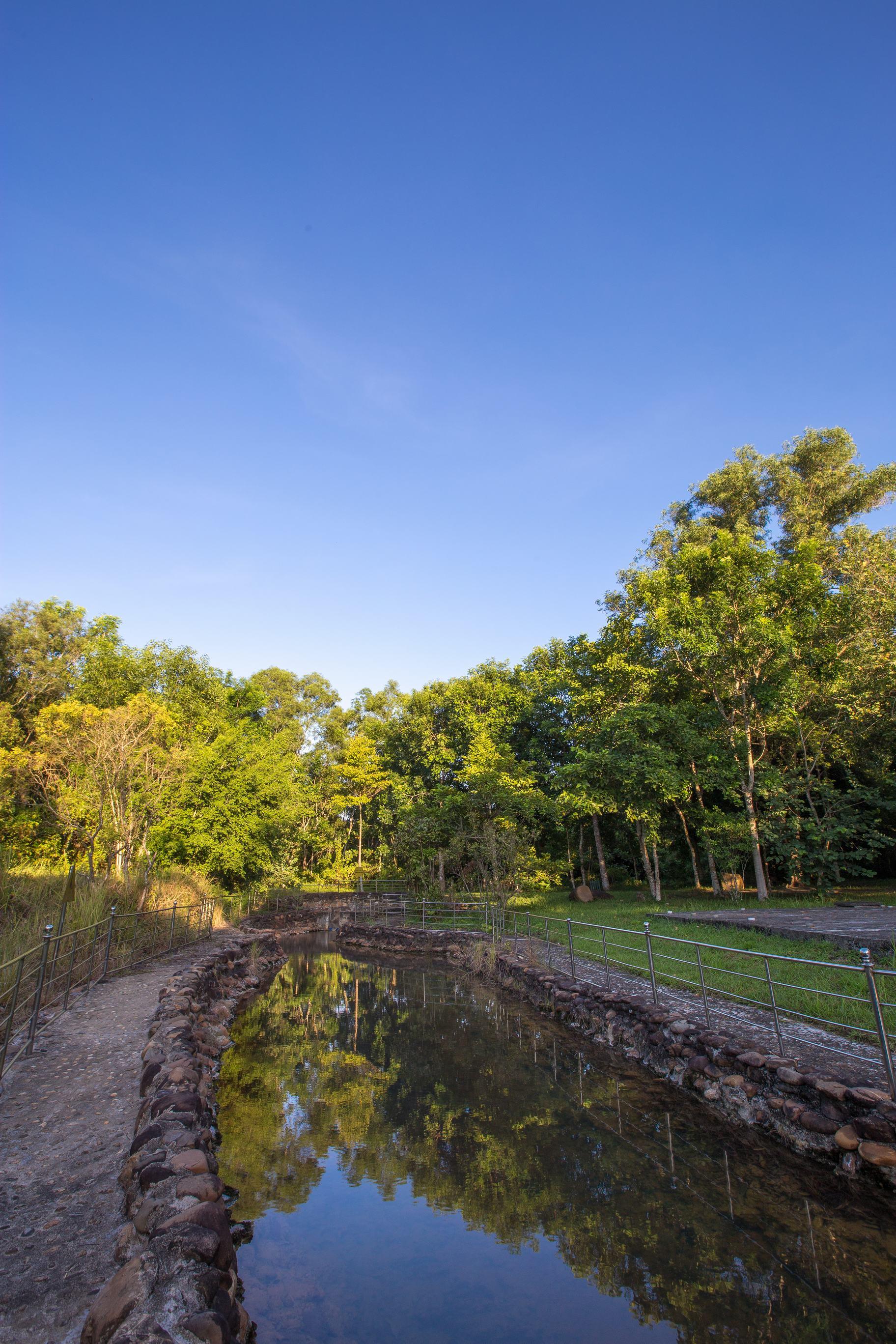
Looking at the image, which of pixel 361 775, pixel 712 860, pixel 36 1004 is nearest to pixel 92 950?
pixel 36 1004

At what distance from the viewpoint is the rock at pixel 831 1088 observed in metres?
5.92

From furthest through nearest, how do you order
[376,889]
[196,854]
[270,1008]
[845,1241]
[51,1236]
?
[376,889] < [196,854] < [270,1008] < [845,1241] < [51,1236]

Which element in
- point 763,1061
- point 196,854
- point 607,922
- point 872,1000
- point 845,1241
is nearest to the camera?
point 845,1241

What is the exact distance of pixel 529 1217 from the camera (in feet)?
18.3

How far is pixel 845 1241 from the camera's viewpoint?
4.78m

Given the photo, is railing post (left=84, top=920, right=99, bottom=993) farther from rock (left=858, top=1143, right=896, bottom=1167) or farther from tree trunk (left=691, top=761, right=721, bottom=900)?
tree trunk (left=691, top=761, right=721, bottom=900)

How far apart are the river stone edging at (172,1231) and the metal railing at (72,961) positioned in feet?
4.98

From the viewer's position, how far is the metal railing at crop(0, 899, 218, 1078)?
24.7 ft

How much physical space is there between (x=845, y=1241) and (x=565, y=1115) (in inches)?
134

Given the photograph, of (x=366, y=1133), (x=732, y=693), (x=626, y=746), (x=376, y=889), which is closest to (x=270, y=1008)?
(x=366, y=1133)

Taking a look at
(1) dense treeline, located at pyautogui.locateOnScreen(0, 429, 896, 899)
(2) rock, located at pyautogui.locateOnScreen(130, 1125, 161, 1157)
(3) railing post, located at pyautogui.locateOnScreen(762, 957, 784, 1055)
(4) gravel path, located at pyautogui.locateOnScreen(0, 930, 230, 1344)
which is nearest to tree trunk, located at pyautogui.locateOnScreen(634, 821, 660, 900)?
(1) dense treeline, located at pyautogui.locateOnScreen(0, 429, 896, 899)

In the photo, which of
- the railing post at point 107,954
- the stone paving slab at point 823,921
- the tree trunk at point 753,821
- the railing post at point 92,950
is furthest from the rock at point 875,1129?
the tree trunk at point 753,821

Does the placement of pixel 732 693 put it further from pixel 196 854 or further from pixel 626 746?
pixel 196 854

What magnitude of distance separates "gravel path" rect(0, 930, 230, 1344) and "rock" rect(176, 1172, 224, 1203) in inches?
17.4
